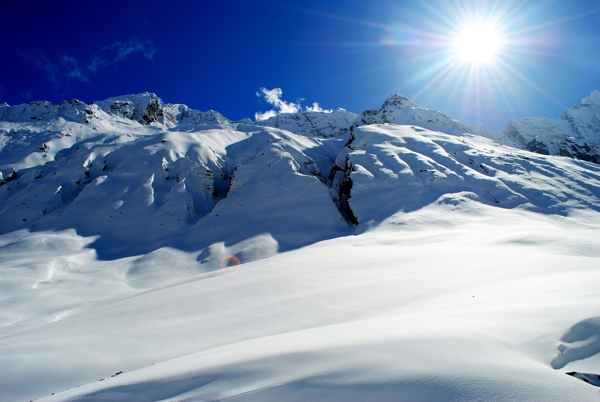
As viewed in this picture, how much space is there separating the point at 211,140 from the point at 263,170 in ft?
55.5

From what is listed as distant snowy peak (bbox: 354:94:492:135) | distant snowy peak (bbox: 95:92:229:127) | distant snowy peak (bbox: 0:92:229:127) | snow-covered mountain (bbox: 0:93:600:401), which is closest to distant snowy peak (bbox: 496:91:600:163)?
distant snowy peak (bbox: 354:94:492:135)

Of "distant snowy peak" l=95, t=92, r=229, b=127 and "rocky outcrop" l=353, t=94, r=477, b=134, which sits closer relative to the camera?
"rocky outcrop" l=353, t=94, r=477, b=134

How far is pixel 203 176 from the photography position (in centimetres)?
3609

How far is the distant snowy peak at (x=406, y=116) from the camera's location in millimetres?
67125

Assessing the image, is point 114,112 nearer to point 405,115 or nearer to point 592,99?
point 405,115

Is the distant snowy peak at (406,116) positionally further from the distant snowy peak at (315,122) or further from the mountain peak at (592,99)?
the mountain peak at (592,99)

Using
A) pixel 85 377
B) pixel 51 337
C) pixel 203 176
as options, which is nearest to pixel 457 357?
pixel 85 377

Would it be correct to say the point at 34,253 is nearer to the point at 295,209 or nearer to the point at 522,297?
the point at 295,209

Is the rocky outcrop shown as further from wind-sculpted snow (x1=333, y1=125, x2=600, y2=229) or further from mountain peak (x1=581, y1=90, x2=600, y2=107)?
mountain peak (x1=581, y1=90, x2=600, y2=107)

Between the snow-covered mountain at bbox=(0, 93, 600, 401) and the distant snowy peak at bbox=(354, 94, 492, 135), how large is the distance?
1951 centimetres

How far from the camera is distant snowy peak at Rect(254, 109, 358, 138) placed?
104438 millimetres

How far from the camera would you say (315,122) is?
111000 millimetres

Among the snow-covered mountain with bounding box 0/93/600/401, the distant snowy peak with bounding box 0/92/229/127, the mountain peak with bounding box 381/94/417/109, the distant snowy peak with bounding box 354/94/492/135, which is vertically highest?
the distant snowy peak with bounding box 0/92/229/127

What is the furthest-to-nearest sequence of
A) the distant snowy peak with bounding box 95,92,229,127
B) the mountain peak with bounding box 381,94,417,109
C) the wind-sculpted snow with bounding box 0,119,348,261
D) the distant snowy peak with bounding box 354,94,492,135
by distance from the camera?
the distant snowy peak with bounding box 95,92,229,127, the mountain peak with bounding box 381,94,417,109, the distant snowy peak with bounding box 354,94,492,135, the wind-sculpted snow with bounding box 0,119,348,261
